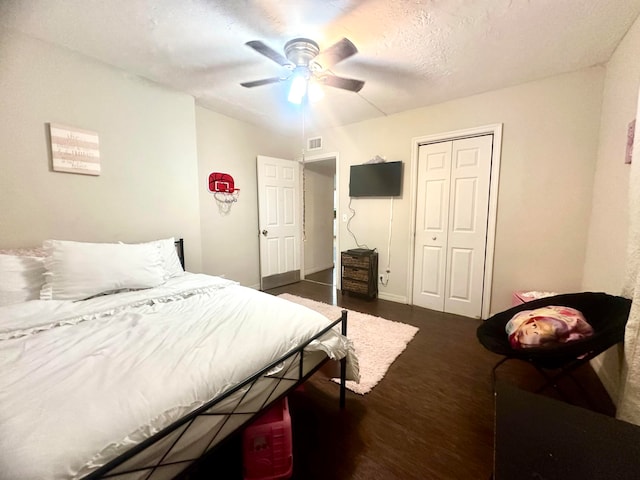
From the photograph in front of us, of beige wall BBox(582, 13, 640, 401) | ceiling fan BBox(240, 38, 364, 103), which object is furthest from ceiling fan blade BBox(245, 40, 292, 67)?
beige wall BBox(582, 13, 640, 401)

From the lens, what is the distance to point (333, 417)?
1562 millimetres

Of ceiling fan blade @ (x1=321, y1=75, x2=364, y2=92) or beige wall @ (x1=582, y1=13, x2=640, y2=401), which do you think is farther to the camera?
ceiling fan blade @ (x1=321, y1=75, x2=364, y2=92)

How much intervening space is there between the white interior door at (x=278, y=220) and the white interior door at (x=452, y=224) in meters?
2.07

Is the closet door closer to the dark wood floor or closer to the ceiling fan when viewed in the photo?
the dark wood floor

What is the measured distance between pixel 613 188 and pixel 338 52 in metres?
2.36

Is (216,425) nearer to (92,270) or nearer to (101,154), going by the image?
(92,270)

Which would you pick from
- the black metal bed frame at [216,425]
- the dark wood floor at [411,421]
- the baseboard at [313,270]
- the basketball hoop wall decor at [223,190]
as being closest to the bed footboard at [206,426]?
the black metal bed frame at [216,425]

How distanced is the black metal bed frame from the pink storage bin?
10 centimetres

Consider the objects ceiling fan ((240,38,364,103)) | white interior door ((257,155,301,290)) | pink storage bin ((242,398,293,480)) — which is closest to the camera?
pink storage bin ((242,398,293,480))

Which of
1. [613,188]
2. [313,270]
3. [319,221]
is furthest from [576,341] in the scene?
[319,221]

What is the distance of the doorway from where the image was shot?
15.6 ft

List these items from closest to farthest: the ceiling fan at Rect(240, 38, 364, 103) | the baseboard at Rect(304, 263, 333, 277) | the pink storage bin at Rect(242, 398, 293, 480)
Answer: the pink storage bin at Rect(242, 398, 293, 480) < the ceiling fan at Rect(240, 38, 364, 103) < the baseboard at Rect(304, 263, 333, 277)

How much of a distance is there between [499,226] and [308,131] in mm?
3063

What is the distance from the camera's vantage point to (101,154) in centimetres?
224
